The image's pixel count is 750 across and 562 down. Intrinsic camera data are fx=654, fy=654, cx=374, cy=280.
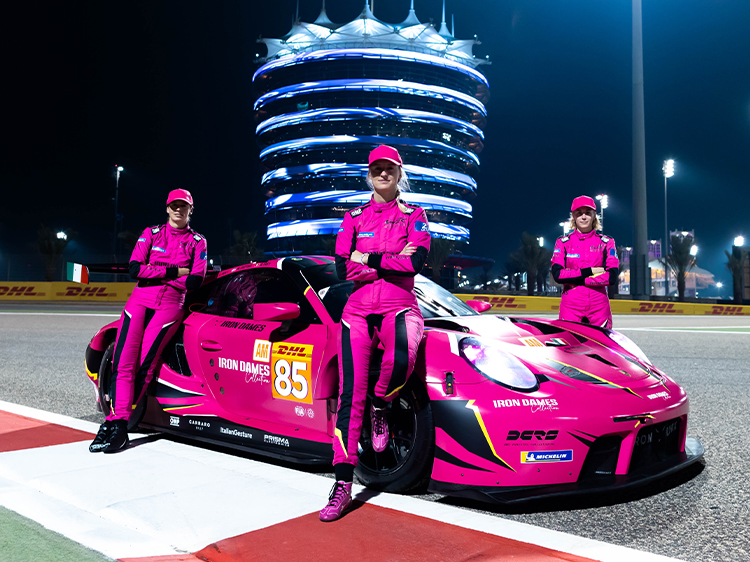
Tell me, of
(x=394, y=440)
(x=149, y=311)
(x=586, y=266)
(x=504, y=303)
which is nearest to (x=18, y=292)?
(x=504, y=303)

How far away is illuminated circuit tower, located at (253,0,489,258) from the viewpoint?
75.9 metres

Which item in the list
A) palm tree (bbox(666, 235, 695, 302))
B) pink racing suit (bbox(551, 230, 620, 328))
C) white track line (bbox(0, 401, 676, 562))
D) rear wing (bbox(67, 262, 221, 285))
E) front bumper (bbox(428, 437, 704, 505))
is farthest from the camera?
palm tree (bbox(666, 235, 695, 302))

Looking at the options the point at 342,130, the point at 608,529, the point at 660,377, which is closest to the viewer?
the point at 608,529

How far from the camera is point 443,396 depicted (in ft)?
11.0

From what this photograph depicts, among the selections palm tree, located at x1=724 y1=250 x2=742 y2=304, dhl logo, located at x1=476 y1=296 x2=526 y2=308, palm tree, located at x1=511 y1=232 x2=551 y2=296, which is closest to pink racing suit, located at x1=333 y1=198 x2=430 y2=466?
dhl logo, located at x1=476 y1=296 x2=526 y2=308

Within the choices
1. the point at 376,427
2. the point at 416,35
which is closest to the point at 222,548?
the point at 376,427

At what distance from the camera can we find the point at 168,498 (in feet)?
11.3

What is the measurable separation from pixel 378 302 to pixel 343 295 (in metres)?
0.90

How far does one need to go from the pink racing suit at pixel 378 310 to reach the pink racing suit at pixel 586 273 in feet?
9.08

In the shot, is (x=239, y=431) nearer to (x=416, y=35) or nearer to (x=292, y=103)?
(x=292, y=103)

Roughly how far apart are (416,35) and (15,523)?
289 feet

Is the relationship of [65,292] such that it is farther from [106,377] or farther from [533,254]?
[533,254]

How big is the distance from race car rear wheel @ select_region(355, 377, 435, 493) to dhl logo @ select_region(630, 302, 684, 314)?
34.2 meters

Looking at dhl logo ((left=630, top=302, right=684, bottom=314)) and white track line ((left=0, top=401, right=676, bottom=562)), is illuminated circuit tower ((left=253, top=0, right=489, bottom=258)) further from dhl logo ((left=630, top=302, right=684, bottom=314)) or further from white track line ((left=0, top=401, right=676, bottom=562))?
white track line ((left=0, top=401, right=676, bottom=562))
